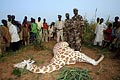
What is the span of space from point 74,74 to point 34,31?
433 cm

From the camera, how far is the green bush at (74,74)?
246 inches

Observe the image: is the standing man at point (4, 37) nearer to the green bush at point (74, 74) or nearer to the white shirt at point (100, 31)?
the green bush at point (74, 74)

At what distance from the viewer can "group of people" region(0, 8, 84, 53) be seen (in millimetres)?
8320

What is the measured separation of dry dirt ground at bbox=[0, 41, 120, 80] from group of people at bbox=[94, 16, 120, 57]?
1.95 ft

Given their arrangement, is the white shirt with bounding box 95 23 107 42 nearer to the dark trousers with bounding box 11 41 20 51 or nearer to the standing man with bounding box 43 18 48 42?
the standing man with bounding box 43 18 48 42

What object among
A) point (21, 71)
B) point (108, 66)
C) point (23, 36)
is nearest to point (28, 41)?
point (23, 36)

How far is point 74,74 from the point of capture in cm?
632

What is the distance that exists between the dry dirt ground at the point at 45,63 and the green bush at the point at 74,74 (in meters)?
0.22

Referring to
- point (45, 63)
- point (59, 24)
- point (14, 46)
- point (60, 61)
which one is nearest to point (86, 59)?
point (60, 61)

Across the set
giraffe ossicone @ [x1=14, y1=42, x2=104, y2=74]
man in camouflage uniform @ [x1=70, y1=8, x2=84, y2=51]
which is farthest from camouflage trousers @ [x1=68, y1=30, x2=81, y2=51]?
Result: giraffe ossicone @ [x1=14, y1=42, x2=104, y2=74]

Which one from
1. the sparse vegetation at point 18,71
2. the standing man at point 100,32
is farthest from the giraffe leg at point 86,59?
the standing man at point 100,32

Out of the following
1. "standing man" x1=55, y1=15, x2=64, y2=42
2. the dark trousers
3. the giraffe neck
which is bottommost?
the giraffe neck

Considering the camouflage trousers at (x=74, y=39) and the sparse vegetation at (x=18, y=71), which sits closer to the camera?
the sparse vegetation at (x=18, y=71)

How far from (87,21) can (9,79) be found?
5.92m
